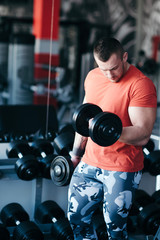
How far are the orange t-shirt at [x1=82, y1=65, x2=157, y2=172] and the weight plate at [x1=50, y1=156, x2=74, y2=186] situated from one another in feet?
0.30

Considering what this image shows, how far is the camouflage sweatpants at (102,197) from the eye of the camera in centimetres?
133

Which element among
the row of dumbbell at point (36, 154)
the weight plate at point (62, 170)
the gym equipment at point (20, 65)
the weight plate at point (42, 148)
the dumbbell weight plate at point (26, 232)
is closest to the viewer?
the weight plate at point (62, 170)

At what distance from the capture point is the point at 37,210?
1924 mm

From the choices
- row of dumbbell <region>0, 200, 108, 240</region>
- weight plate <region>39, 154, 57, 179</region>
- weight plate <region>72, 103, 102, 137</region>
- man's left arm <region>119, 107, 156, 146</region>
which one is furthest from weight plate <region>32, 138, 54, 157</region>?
man's left arm <region>119, 107, 156, 146</region>

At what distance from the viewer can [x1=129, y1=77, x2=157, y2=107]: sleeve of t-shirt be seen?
1.25 metres

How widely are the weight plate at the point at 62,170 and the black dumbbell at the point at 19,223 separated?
12.7 inches

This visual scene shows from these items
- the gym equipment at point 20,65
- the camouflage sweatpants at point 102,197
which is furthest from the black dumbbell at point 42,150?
the gym equipment at point 20,65

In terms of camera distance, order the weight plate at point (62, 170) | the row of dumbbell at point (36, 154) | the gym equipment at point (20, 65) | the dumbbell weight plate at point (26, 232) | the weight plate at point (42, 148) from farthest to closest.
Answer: the gym equipment at point (20, 65), the weight plate at point (42, 148), the row of dumbbell at point (36, 154), the dumbbell weight plate at point (26, 232), the weight plate at point (62, 170)

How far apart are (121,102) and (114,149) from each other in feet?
0.58

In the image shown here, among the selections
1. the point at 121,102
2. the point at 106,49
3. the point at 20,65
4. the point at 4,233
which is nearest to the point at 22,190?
the point at 4,233

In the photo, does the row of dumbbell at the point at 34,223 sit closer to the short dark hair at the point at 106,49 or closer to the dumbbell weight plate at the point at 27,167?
the dumbbell weight plate at the point at 27,167

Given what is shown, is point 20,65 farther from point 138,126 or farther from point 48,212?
point 138,126

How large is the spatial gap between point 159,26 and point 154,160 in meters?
5.60

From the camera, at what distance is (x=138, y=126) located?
124 cm
